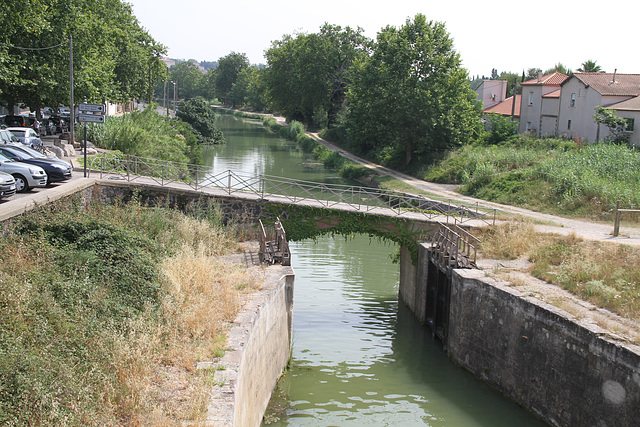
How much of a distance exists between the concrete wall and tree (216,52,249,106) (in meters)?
150

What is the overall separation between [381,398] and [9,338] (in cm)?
A: 957

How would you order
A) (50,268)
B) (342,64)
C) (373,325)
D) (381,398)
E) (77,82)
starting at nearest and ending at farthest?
1. (50,268)
2. (381,398)
3. (373,325)
4. (77,82)
5. (342,64)

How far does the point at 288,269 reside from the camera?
56.5 ft

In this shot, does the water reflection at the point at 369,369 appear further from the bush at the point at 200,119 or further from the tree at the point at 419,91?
the bush at the point at 200,119

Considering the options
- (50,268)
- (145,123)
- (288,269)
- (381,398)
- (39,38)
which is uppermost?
(39,38)

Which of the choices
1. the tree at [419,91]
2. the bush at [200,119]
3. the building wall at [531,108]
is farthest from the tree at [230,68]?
the tree at [419,91]

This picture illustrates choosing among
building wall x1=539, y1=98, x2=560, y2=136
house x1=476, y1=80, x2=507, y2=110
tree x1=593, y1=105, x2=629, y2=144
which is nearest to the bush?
house x1=476, y1=80, x2=507, y2=110

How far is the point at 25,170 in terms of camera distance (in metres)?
19.5

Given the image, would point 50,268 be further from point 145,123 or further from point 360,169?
point 360,169

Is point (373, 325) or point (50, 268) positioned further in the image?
point (373, 325)

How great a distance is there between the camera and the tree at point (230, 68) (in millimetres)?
162913

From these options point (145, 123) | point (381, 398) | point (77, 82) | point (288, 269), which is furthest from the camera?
point (145, 123)

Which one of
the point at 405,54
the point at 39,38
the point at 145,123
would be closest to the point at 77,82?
the point at 39,38

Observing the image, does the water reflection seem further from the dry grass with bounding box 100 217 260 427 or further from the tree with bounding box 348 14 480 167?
the tree with bounding box 348 14 480 167
